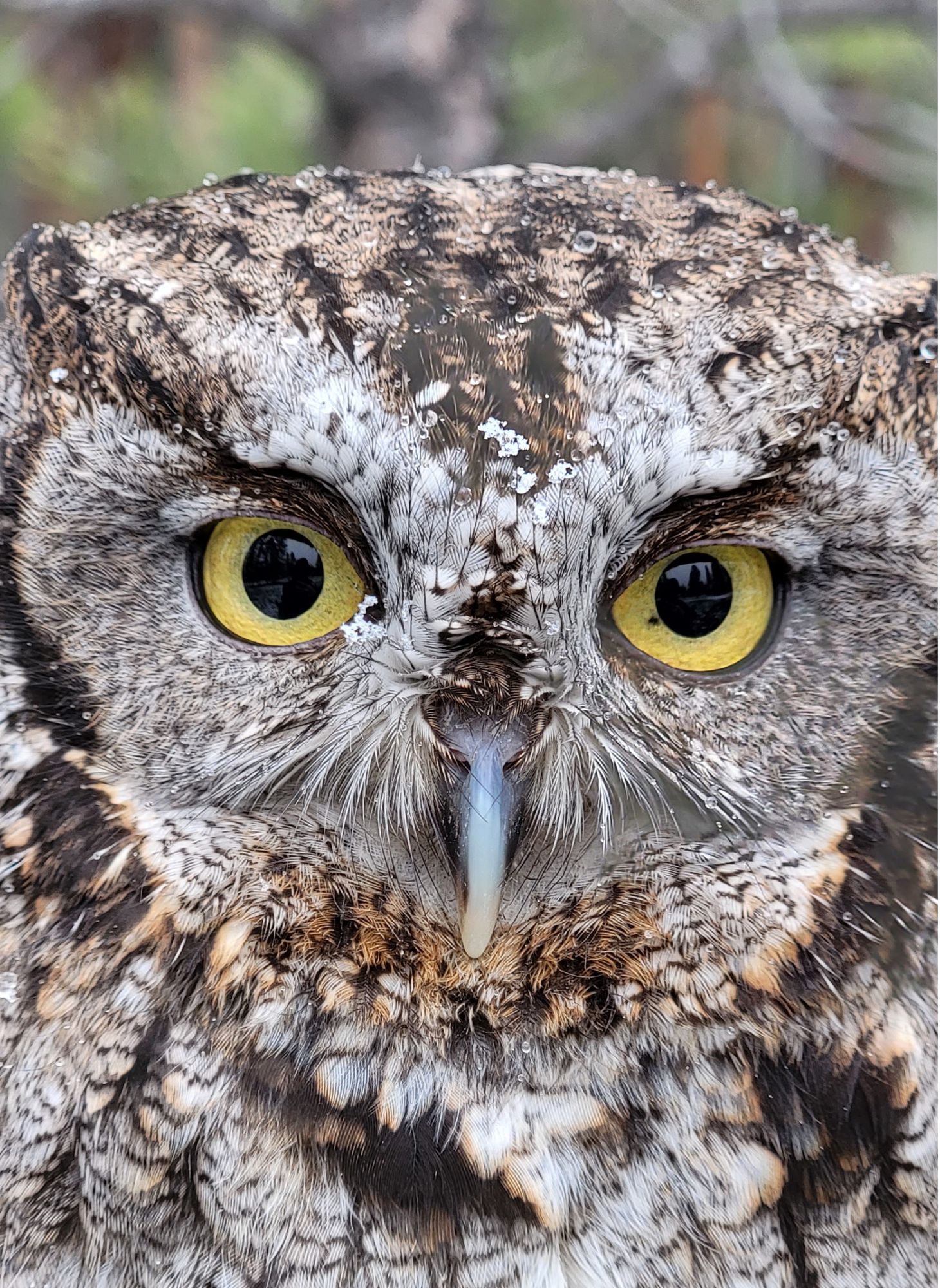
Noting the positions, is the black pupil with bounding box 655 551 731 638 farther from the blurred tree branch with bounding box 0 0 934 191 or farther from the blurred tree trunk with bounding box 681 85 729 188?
the blurred tree trunk with bounding box 681 85 729 188

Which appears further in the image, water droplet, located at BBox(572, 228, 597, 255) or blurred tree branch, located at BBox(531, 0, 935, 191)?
blurred tree branch, located at BBox(531, 0, 935, 191)

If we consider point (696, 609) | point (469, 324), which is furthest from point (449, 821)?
point (469, 324)

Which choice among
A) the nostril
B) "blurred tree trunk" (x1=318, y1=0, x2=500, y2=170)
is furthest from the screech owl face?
"blurred tree trunk" (x1=318, y1=0, x2=500, y2=170)

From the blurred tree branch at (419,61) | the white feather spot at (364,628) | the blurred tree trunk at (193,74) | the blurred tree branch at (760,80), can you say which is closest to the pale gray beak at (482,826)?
the white feather spot at (364,628)

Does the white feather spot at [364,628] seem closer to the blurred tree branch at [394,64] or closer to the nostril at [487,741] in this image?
the nostril at [487,741]

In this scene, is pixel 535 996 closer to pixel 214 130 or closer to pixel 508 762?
pixel 508 762

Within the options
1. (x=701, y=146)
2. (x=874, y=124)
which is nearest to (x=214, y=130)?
(x=701, y=146)
